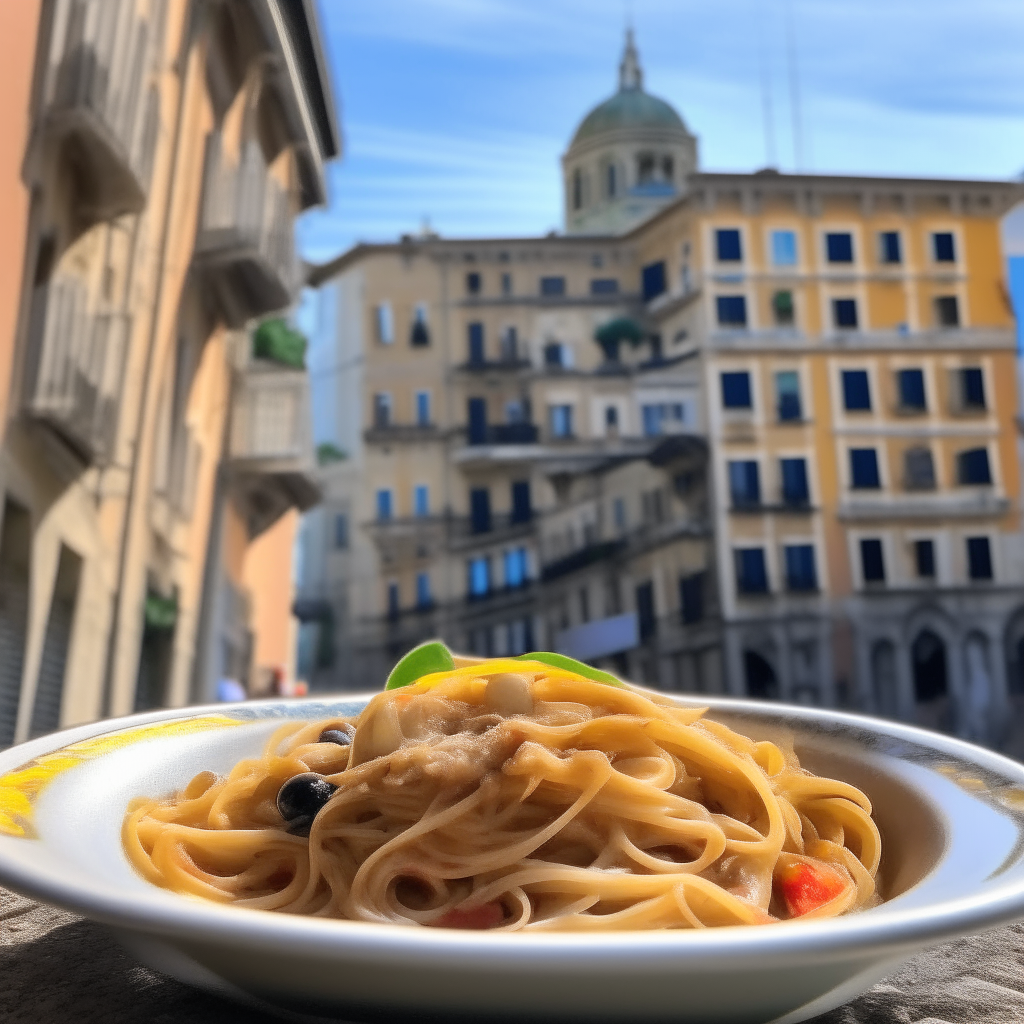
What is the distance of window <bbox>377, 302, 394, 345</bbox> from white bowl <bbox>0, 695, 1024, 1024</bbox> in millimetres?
21521

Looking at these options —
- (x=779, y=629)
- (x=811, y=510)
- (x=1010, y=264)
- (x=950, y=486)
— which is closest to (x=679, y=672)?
(x=779, y=629)

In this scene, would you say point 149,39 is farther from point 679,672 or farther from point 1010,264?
point 1010,264

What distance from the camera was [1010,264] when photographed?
20.6 metres

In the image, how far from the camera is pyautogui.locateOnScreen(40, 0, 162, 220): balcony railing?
5.21 metres

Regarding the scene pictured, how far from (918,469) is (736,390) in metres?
3.59

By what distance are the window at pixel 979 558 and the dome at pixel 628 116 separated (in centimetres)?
1143

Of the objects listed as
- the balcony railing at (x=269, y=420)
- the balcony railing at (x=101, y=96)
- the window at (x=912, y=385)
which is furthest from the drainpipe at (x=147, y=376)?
the window at (x=912, y=385)

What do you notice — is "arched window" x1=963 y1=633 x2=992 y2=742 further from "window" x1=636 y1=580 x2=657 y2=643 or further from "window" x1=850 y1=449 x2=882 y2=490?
"window" x1=636 y1=580 x2=657 y2=643

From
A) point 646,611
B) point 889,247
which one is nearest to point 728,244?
point 889,247

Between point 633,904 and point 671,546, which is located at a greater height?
point 671,546

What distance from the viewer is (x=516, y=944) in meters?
0.43

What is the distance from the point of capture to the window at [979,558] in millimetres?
19656

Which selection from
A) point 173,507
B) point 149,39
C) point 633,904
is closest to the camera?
point 633,904

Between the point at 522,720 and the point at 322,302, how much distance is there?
22567mm
